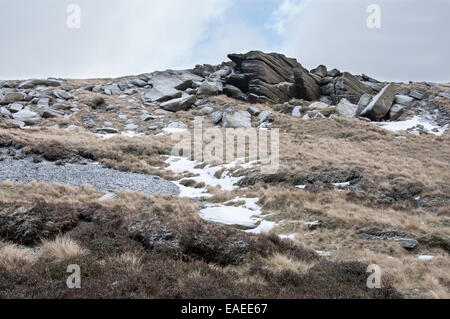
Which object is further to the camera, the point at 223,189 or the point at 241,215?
the point at 223,189

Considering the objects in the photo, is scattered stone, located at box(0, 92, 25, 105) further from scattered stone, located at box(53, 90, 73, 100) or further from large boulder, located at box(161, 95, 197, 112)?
large boulder, located at box(161, 95, 197, 112)

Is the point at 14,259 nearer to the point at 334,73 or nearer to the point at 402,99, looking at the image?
the point at 402,99

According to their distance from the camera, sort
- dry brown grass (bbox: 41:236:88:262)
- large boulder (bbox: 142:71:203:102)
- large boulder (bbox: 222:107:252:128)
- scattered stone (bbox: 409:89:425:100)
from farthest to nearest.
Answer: large boulder (bbox: 142:71:203:102) → scattered stone (bbox: 409:89:425:100) → large boulder (bbox: 222:107:252:128) → dry brown grass (bbox: 41:236:88:262)

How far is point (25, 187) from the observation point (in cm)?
1512

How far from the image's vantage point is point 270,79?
49969 millimetres

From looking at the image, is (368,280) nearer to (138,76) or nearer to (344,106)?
(344,106)

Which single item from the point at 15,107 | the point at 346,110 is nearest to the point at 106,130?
the point at 15,107

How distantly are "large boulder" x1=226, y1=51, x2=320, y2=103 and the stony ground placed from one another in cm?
812

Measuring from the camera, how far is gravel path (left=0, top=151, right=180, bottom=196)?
17766 mm

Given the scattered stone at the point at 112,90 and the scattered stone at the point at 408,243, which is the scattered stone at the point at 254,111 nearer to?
the scattered stone at the point at 112,90

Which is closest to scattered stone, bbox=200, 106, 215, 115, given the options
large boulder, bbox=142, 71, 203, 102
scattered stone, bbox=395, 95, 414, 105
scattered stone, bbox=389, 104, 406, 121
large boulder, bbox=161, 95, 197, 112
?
large boulder, bbox=161, 95, 197, 112

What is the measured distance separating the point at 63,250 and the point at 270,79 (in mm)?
47016

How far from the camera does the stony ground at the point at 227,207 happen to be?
611 centimetres

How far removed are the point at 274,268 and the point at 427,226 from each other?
7.17 m
